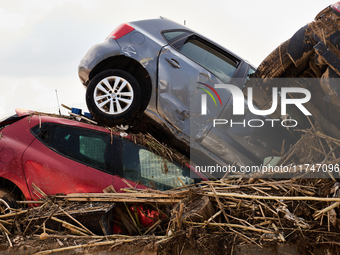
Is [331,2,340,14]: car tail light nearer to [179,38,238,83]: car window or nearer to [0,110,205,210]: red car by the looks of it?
[179,38,238,83]: car window

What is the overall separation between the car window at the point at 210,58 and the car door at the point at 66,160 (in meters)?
1.83

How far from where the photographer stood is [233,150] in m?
5.64

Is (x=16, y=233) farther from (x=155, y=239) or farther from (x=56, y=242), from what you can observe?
(x=155, y=239)

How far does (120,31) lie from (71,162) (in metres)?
2.30

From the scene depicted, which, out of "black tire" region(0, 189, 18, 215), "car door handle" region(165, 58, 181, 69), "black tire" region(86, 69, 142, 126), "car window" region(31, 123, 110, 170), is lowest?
"black tire" region(0, 189, 18, 215)

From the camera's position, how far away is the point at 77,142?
4.71m

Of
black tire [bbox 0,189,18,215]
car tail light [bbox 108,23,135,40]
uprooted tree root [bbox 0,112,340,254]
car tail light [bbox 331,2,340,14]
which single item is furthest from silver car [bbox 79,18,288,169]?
car tail light [bbox 331,2,340,14]

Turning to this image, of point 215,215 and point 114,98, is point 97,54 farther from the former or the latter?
point 215,215

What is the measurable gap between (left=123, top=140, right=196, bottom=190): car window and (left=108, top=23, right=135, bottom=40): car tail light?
1878 millimetres

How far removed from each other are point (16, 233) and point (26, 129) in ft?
4.16

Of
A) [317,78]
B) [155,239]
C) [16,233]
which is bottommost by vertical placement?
[16,233]

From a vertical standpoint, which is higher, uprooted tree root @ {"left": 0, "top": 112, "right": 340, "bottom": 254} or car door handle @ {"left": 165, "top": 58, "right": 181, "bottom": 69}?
car door handle @ {"left": 165, "top": 58, "right": 181, "bottom": 69}

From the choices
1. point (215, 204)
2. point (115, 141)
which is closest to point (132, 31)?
point (115, 141)

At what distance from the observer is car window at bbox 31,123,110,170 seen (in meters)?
4.63
